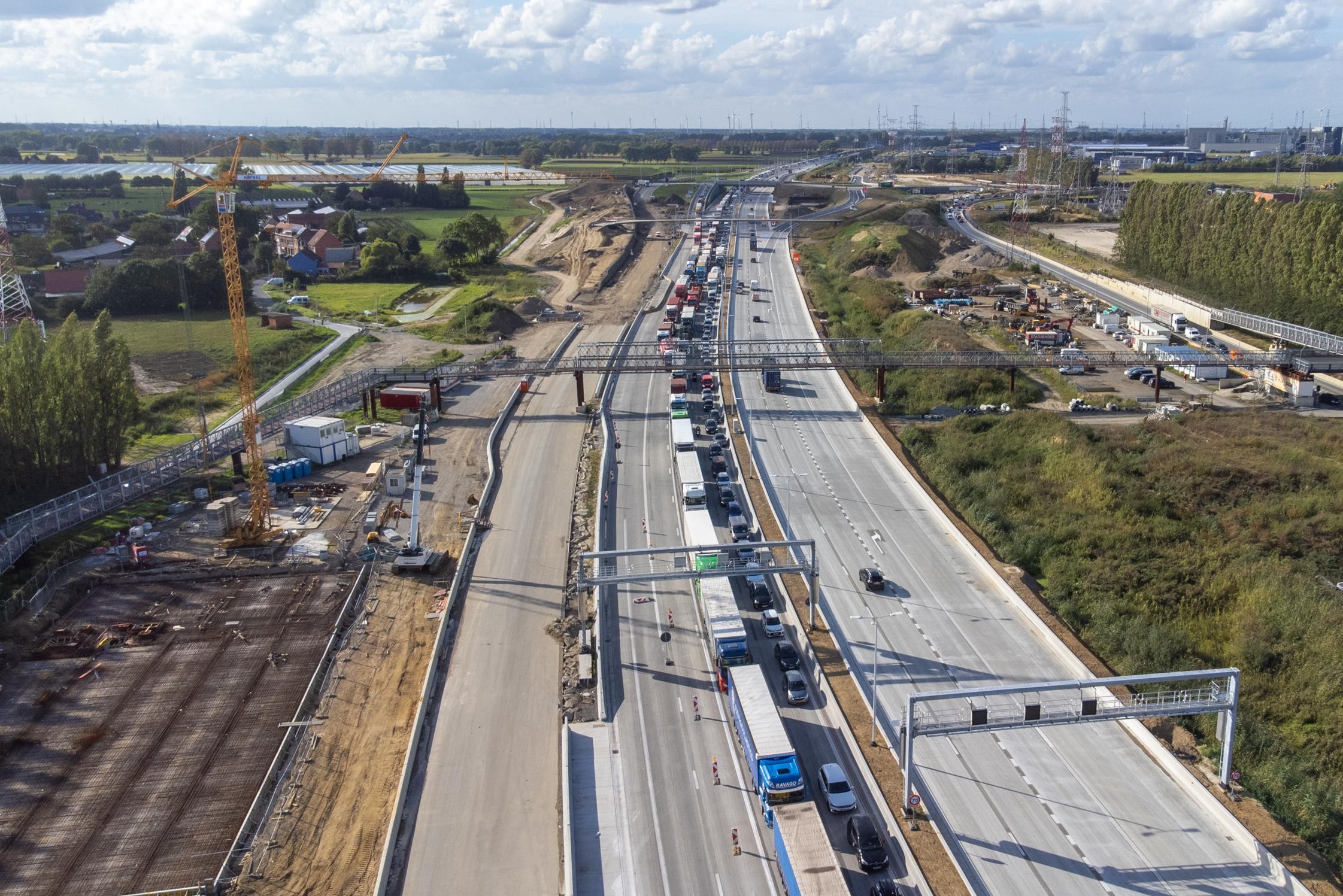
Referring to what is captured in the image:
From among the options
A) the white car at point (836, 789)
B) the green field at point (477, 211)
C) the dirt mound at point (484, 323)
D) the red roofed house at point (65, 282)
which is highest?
the green field at point (477, 211)

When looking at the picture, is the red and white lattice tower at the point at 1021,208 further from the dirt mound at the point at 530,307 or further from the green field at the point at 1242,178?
the dirt mound at the point at 530,307

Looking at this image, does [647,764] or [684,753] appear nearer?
[647,764]

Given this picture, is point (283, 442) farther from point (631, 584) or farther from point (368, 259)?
point (368, 259)

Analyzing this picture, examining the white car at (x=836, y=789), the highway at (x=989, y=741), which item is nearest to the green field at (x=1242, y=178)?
the highway at (x=989, y=741)

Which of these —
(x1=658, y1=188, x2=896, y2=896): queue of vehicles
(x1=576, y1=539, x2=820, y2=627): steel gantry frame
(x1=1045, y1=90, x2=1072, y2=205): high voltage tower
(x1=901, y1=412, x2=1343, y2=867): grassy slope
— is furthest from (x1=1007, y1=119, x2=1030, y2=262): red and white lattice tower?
(x1=576, y1=539, x2=820, y2=627): steel gantry frame

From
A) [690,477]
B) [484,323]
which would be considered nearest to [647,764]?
[690,477]

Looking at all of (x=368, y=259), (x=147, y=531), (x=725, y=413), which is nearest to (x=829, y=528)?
(x=725, y=413)

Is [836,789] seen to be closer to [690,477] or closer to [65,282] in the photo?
[690,477]
